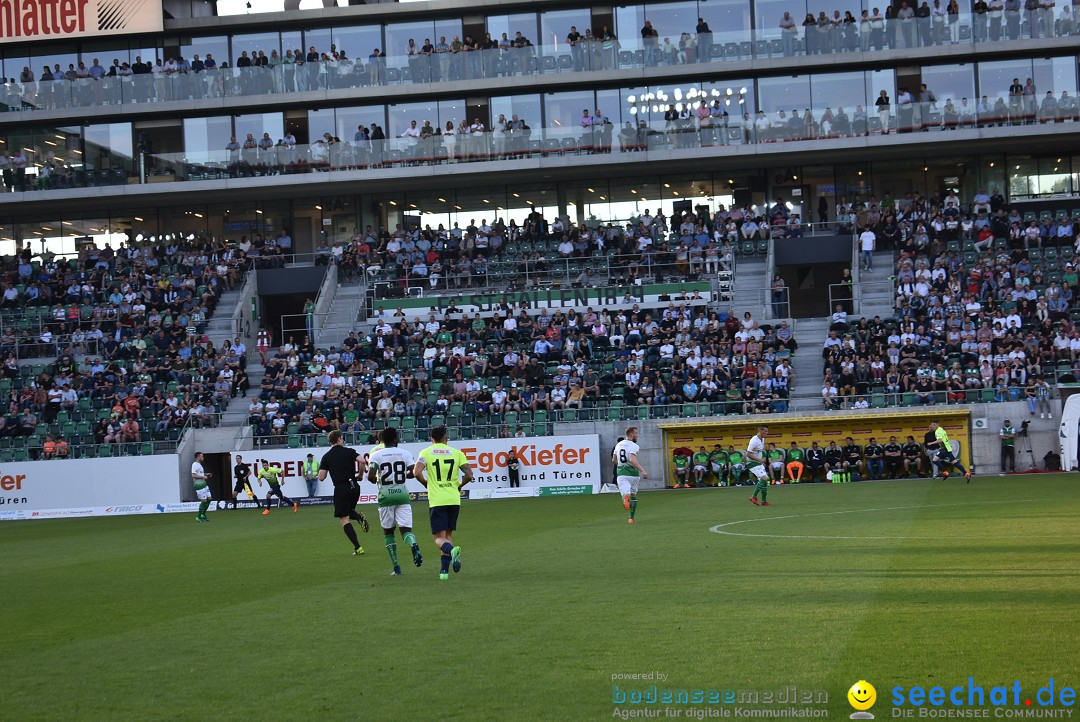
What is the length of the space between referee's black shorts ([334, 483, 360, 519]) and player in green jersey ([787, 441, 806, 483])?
73.1ft

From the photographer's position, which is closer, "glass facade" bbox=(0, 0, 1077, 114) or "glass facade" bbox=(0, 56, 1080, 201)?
"glass facade" bbox=(0, 56, 1080, 201)

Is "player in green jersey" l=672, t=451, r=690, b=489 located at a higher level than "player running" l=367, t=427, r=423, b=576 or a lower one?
lower

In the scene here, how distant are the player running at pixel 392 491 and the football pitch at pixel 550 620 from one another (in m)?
0.60

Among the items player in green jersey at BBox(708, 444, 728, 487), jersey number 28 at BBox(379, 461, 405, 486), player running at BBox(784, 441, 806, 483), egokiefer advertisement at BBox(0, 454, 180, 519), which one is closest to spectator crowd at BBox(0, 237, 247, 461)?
egokiefer advertisement at BBox(0, 454, 180, 519)

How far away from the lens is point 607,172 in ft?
183

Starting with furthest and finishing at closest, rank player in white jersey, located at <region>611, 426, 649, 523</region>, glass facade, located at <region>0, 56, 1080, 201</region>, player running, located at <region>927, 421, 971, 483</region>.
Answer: glass facade, located at <region>0, 56, 1080, 201</region> < player running, located at <region>927, 421, 971, 483</region> < player in white jersey, located at <region>611, 426, 649, 523</region>

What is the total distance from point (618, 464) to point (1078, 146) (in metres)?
37.2

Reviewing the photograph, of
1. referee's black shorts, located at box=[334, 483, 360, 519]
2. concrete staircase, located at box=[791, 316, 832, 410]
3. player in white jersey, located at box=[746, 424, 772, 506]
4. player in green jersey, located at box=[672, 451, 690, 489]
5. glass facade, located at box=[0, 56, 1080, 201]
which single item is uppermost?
glass facade, located at box=[0, 56, 1080, 201]

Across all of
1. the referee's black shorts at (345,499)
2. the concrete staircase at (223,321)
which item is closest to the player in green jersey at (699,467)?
the concrete staircase at (223,321)

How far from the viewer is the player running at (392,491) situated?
16859 mm

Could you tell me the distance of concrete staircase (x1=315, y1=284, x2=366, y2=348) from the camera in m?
50.5

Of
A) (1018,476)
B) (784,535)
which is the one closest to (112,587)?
(784,535)

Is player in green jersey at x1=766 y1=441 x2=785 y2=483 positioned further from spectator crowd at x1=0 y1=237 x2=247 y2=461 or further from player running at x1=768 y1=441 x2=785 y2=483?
spectator crowd at x1=0 y1=237 x2=247 y2=461

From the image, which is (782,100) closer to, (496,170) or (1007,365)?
(496,170)
